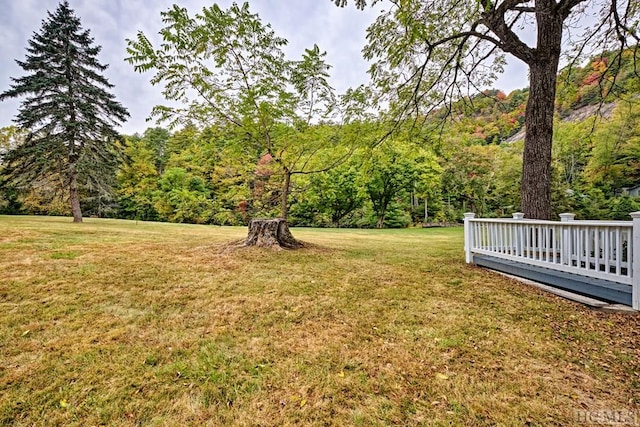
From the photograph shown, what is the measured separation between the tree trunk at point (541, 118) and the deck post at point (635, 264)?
2.36 metres

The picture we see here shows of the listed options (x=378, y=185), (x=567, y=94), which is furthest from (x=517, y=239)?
(x=378, y=185)

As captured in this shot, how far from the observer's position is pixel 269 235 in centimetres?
696

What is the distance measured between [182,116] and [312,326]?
18.8ft

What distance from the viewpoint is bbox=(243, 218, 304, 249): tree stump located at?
681 cm

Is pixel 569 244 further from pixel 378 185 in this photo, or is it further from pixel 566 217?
pixel 378 185

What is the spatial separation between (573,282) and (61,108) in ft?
59.6

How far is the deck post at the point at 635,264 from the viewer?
113 inches

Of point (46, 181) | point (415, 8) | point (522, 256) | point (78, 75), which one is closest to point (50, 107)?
point (78, 75)

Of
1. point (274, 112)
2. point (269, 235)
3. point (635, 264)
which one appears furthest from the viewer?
point (269, 235)

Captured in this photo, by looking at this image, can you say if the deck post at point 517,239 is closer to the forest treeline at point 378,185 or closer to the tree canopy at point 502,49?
the tree canopy at point 502,49

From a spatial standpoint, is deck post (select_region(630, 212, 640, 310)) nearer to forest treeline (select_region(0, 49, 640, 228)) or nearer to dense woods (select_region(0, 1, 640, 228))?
dense woods (select_region(0, 1, 640, 228))

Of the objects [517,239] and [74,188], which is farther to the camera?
[74,188]

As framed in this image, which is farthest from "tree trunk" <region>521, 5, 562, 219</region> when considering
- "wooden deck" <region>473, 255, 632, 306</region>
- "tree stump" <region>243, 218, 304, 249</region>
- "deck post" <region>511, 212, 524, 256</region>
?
"tree stump" <region>243, 218, 304, 249</region>

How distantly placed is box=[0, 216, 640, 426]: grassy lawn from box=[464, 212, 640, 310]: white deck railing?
0.48m
